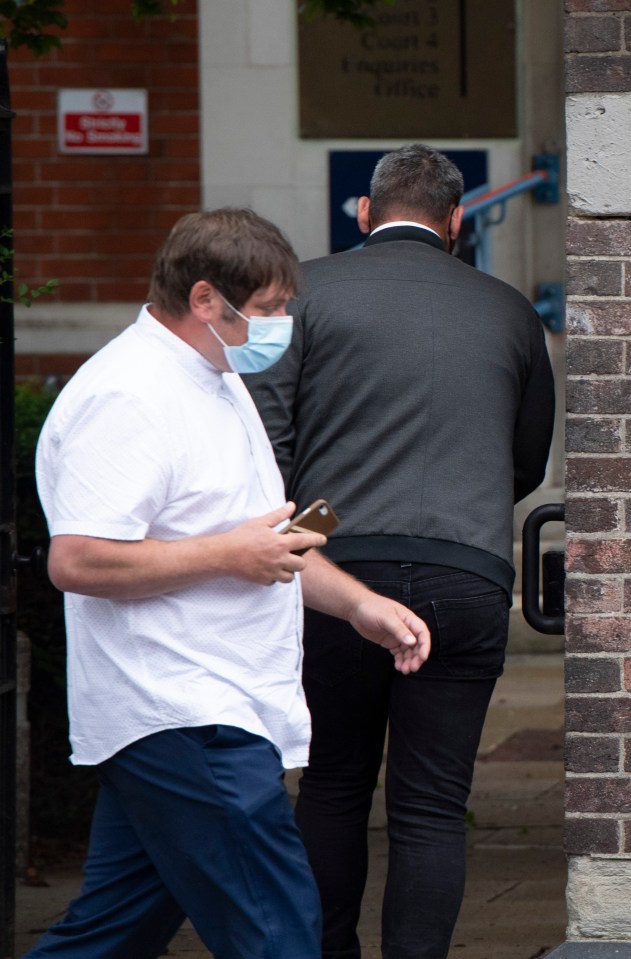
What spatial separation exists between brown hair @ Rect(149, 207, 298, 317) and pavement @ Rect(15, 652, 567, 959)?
117cm

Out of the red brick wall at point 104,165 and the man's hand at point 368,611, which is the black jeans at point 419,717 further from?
the red brick wall at point 104,165

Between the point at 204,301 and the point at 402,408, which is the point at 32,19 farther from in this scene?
the point at 204,301

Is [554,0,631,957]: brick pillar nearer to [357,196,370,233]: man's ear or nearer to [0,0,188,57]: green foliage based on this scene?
[357,196,370,233]: man's ear

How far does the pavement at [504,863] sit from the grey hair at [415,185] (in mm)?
1767

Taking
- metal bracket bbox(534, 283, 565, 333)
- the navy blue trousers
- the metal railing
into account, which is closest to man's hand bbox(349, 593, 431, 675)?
the navy blue trousers

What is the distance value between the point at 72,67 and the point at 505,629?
17.6 ft

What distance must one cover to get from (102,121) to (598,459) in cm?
509

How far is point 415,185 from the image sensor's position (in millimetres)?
3525

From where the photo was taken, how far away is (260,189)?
8.05 m

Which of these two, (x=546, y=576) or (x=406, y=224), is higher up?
(x=406, y=224)

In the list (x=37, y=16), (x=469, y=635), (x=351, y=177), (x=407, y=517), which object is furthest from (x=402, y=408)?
(x=351, y=177)

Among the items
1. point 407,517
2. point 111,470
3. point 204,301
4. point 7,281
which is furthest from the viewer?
point 7,281

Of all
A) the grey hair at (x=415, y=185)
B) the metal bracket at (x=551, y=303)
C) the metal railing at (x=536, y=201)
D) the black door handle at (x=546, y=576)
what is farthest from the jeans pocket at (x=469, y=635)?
the metal bracket at (x=551, y=303)

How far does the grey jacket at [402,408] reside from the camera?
3338 millimetres
